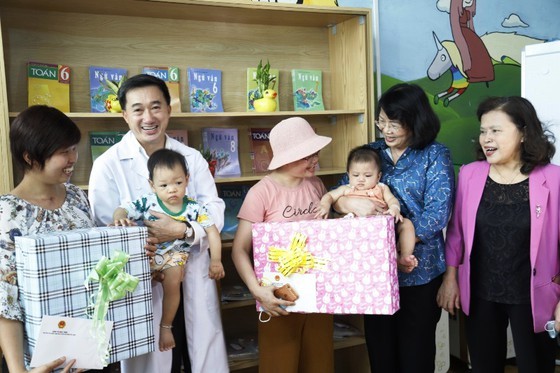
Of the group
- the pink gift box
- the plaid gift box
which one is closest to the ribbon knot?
the pink gift box

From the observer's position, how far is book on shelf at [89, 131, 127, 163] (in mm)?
2887

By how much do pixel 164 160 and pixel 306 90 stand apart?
155cm

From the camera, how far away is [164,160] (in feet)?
6.46

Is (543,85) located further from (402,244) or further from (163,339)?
(163,339)

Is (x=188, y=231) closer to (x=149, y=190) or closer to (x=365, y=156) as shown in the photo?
(x=149, y=190)

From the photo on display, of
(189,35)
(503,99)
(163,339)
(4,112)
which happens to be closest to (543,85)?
(503,99)

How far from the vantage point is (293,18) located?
122 inches

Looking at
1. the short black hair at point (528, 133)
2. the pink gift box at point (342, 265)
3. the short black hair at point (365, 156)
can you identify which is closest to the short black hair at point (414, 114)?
the short black hair at point (365, 156)

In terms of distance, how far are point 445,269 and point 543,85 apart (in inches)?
57.8

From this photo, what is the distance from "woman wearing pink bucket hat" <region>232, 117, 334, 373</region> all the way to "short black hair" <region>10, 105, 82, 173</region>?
2.82 feet

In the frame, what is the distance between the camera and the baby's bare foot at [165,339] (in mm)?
1985

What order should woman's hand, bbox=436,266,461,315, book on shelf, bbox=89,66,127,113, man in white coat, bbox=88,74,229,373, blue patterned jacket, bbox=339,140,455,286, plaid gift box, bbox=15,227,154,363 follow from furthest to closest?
book on shelf, bbox=89,66,127,113 < woman's hand, bbox=436,266,461,315 < blue patterned jacket, bbox=339,140,455,286 < man in white coat, bbox=88,74,229,373 < plaid gift box, bbox=15,227,154,363

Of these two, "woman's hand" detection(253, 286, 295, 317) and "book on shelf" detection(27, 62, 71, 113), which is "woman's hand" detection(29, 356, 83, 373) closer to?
"woman's hand" detection(253, 286, 295, 317)

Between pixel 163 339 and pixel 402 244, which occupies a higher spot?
pixel 402 244
